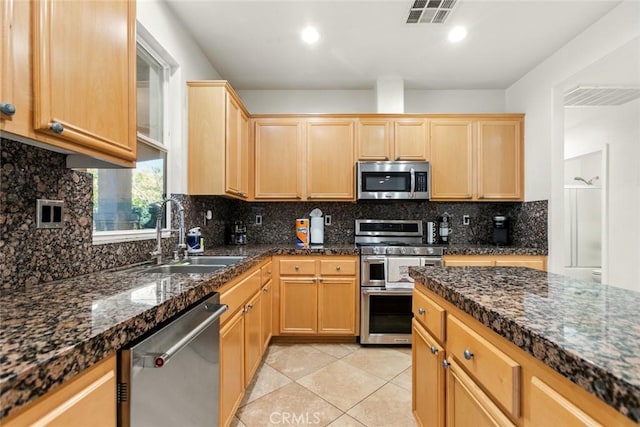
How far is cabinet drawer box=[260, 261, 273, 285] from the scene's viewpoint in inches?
90.7

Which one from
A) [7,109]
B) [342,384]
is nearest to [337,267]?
[342,384]

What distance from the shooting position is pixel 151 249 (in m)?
1.86

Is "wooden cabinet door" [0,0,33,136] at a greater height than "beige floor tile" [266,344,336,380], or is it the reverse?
"wooden cabinet door" [0,0,33,136]

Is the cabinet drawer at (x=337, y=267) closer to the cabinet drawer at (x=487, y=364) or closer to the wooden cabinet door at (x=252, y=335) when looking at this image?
the wooden cabinet door at (x=252, y=335)

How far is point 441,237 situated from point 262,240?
2.01 m

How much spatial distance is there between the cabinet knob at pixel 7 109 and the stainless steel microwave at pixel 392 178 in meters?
2.53

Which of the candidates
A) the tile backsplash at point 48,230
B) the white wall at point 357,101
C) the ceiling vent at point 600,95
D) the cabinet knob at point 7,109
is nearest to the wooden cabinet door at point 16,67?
the cabinet knob at point 7,109

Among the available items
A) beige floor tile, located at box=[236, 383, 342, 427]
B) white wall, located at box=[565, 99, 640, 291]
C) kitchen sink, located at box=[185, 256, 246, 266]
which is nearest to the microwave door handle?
kitchen sink, located at box=[185, 256, 246, 266]

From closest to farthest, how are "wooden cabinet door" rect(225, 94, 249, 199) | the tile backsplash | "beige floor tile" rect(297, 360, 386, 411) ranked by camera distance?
the tile backsplash, "beige floor tile" rect(297, 360, 386, 411), "wooden cabinet door" rect(225, 94, 249, 199)

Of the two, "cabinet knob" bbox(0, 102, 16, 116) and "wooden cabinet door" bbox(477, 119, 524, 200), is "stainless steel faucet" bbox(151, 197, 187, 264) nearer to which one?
"cabinet knob" bbox(0, 102, 16, 116)

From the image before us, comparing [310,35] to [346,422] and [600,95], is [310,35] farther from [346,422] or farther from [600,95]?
[600,95]

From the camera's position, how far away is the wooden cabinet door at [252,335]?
181cm

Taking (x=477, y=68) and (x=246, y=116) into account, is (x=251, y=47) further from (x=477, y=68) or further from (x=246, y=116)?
(x=477, y=68)

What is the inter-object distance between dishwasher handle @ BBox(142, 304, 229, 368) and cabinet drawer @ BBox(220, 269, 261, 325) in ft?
0.56
